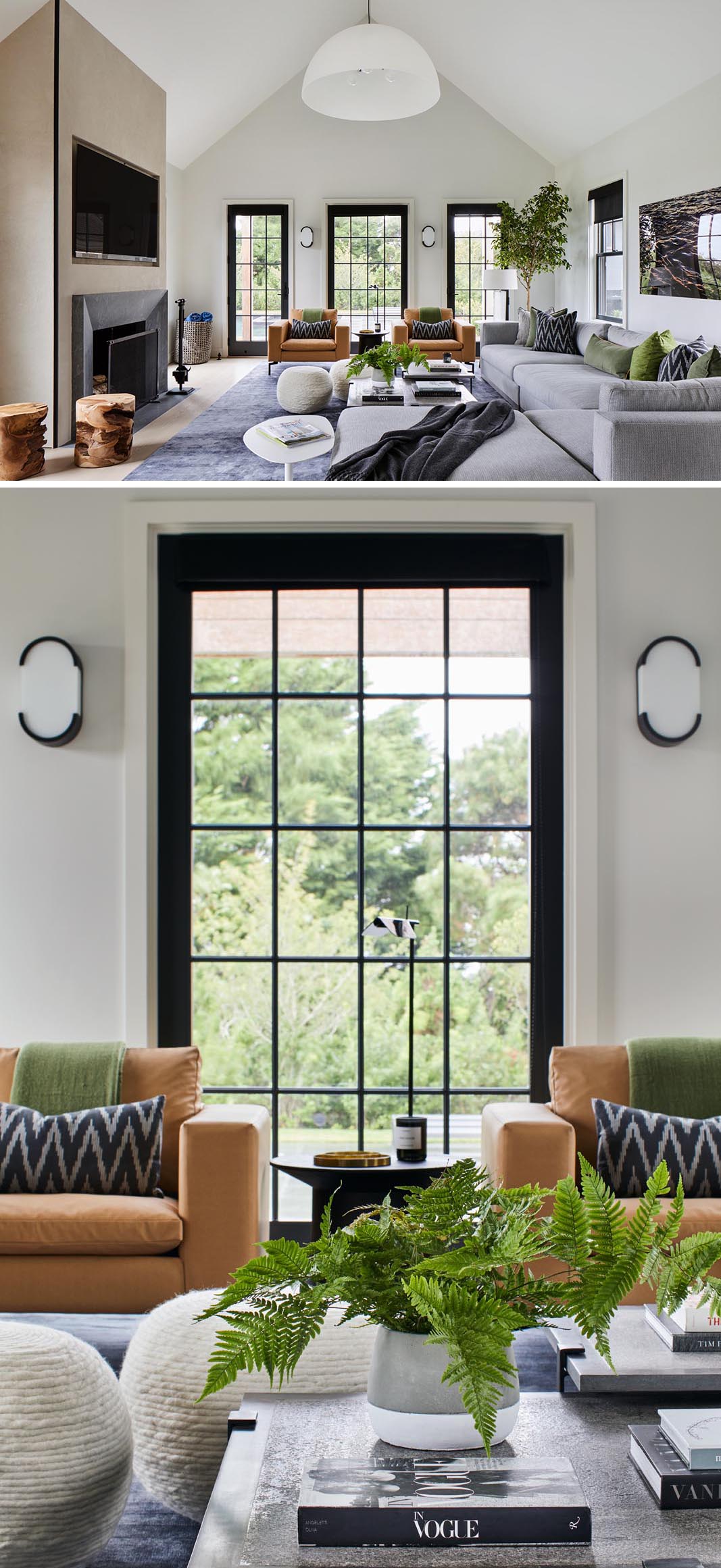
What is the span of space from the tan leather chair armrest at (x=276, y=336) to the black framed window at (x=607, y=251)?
1.11 ft

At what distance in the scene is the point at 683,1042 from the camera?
3.80 m

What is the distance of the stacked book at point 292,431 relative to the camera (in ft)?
5.13

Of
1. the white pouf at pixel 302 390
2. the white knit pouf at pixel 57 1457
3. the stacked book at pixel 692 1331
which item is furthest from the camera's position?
the stacked book at pixel 692 1331

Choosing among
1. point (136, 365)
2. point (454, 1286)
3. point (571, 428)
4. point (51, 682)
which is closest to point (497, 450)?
point (571, 428)

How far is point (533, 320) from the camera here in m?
1.45

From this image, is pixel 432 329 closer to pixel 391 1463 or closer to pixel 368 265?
pixel 368 265

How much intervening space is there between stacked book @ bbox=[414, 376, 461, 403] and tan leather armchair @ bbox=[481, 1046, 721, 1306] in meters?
2.23

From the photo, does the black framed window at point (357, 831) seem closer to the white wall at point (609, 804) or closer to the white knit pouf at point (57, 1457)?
the white wall at point (609, 804)

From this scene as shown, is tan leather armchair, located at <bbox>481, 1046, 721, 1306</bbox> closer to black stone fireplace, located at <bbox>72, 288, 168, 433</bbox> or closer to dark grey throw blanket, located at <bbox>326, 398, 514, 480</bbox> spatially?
dark grey throw blanket, located at <bbox>326, 398, 514, 480</bbox>

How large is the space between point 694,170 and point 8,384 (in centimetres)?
Result: 70

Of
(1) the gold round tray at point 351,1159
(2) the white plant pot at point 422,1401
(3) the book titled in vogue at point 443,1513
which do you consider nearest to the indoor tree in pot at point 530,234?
(2) the white plant pot at point 422,1401

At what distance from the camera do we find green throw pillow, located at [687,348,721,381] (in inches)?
53.0

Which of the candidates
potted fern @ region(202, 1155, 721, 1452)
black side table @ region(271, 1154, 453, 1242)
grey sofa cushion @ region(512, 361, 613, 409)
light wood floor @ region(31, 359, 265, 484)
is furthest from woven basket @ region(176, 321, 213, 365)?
black side table @ region(271, 1154, 453, 1242)

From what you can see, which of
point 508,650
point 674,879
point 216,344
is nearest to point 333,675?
point 508,650
